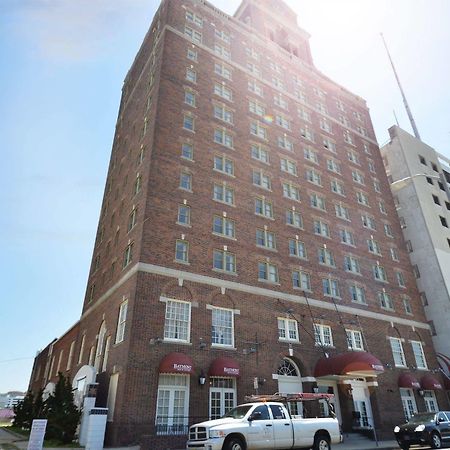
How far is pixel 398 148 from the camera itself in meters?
51.8

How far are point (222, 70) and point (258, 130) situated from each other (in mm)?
7055

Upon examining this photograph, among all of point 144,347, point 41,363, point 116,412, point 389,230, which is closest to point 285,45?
point 389,230

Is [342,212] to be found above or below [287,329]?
above

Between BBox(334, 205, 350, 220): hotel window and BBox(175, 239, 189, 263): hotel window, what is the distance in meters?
18.0

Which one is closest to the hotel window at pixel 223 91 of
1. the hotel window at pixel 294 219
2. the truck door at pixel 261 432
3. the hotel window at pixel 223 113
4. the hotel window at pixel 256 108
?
the hotel window at pixel 223 113

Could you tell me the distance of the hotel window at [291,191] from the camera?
34.9 meters

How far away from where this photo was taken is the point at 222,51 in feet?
129

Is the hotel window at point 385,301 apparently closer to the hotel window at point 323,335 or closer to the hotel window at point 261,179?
the hotel window at point 323,335

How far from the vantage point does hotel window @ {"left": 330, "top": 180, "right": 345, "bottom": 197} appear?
1560 inches

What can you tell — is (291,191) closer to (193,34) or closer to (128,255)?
(128,255)

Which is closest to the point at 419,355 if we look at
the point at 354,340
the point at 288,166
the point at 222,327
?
the point at 354,340

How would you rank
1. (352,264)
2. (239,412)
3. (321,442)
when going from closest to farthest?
(239,412), (321,442), (352,264)

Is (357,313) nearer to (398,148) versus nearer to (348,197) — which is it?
(348,197)

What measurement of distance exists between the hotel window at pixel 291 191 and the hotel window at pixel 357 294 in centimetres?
915
